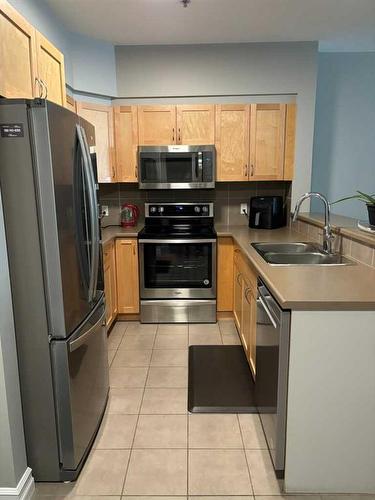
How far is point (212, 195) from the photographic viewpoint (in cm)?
396

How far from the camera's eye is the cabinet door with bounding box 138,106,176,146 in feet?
11.4

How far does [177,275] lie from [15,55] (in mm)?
2322

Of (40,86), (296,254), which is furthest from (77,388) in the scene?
(296,254)

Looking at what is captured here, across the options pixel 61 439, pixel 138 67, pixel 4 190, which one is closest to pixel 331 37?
pixel 138 67

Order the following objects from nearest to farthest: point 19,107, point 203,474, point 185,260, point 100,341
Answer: point 19,107
point 203,474
point 100,341
point 185,260

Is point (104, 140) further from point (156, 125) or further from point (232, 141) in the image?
point (232, 141)

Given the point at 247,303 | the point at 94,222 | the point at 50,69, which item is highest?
the point at 50,69

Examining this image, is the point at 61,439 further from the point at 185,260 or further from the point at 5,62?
the point at 185,260

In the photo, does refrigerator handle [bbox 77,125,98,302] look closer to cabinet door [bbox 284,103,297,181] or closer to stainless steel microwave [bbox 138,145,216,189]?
stainless steel microwave [bbox 138,145,216,189]

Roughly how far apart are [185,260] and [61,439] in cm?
204

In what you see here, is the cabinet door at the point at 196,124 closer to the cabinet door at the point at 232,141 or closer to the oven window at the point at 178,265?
the cabinet door at the point at 232,141

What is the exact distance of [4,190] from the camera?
1467 millimetres

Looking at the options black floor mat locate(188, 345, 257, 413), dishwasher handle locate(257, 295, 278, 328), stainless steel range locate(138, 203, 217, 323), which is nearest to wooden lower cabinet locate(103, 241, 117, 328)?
stainless steel range locate(138, 203, 217, 323)

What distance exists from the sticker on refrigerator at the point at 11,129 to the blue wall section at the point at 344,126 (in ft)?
10.5
